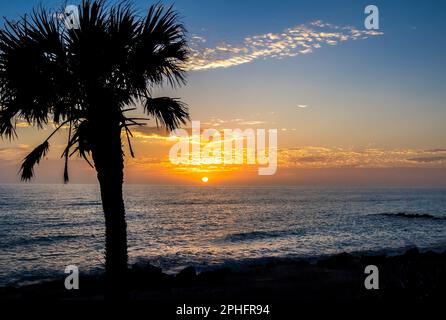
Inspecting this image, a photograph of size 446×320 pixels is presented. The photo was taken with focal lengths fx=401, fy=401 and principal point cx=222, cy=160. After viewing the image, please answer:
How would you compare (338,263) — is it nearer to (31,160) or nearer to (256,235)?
(31,160)

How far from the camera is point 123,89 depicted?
8695mm

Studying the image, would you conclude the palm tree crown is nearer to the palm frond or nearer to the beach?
the palm frond

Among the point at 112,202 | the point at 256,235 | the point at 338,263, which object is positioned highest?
the point at 112,202

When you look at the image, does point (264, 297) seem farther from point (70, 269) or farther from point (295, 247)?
point (295, 247)

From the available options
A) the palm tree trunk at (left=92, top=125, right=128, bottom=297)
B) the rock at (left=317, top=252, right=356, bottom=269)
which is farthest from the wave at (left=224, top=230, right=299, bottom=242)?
the palm tree trunk at (left=92, top=125, right=128, bottom=297)

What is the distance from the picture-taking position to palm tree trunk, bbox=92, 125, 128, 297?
8.25m

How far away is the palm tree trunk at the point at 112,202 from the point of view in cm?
825

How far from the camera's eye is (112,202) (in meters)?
8.41

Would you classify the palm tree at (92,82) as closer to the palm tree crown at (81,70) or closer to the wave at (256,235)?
the palm tree crown at (81,70)

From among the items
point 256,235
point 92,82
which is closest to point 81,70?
point 92,82

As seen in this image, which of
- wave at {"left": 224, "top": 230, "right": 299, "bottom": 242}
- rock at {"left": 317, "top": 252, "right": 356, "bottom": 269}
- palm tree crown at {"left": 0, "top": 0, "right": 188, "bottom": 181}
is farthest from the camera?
wave at {"left": 224, "top": 230, "right": 299, "bottom": 242}

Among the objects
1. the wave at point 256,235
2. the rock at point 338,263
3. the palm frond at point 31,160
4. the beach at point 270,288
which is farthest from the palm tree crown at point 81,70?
the wave at point 256,235
